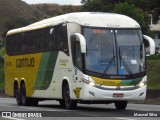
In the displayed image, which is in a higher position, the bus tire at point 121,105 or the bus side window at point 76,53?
the bus side window at point 76,53

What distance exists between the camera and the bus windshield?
22.9 metres

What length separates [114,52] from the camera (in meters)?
23.0

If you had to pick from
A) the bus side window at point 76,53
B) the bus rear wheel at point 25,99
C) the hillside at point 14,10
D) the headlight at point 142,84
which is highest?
the bus side window at point 76,53

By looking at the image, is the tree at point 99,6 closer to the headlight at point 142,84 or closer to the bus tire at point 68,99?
the bus tire at point 68,99

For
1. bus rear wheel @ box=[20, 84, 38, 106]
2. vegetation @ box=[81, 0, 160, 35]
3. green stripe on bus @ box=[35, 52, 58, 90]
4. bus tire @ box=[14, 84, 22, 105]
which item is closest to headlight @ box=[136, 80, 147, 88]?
green stripe on bus @ box=[35, 52, 58, 90]

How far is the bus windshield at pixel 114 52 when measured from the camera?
22.9 meters

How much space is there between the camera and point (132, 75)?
23.0 metres

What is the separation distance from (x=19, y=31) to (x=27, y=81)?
2.66 metres

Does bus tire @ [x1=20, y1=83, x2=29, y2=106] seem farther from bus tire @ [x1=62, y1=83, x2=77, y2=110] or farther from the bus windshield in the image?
the bus windshield

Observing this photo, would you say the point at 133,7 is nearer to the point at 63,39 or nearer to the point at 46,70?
the point at 46,70

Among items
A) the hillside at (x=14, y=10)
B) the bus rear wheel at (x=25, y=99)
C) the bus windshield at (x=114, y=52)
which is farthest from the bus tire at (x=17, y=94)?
the hillside at (x=14, y=10)

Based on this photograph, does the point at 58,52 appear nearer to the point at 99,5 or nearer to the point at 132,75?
the point at 132,75

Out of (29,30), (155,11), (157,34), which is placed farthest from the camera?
(157,34)

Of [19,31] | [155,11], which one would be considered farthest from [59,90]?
[155,11]
